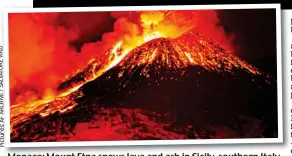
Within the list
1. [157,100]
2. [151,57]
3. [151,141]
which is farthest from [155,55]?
[151,141]

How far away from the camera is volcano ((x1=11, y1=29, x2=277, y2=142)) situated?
7.56ft

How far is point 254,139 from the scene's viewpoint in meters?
2.32

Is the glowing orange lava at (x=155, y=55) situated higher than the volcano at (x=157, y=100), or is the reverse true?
the glowing orange lava at (x=155, y=55)

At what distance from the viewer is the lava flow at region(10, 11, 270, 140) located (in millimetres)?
2305

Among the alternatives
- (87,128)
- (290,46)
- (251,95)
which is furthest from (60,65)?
(290,46)

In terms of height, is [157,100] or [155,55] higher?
[155,55]

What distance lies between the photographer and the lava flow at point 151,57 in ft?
7.56

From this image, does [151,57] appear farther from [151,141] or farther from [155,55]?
[151,141]

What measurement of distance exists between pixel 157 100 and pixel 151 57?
25 cm

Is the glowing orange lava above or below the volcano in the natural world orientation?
above

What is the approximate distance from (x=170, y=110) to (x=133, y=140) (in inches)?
10.7

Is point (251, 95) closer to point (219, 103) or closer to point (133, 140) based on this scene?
point (219, 103)

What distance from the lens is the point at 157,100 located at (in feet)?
7.58

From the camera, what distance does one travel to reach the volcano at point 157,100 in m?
2.30
